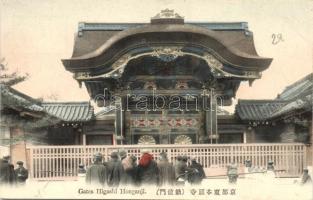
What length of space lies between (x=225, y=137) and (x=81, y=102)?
2.53 m

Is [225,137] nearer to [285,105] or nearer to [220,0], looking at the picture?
[285,105]

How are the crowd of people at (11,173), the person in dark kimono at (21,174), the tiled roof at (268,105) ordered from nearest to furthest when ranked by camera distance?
1. the crowd of people at (11,173)
2. the person in dark kimono at (21,174)
3. the tiled roof at (268,105)

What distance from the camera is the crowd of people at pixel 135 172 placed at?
8625mm

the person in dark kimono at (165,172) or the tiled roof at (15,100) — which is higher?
the tiled roof at (15,100)

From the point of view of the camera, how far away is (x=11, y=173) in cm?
895

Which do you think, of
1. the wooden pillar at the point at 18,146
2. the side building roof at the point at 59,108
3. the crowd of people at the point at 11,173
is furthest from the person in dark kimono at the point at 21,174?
the side building roof at the point at 59,108

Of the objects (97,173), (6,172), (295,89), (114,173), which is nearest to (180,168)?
(114,173)

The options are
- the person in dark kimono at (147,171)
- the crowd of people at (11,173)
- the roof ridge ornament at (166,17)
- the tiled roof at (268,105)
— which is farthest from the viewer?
the tiled roof at (268,105)

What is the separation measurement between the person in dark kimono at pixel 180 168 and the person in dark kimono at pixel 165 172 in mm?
73

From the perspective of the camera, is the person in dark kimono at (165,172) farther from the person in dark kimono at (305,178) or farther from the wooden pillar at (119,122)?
the person in dark kimono at (305,178)

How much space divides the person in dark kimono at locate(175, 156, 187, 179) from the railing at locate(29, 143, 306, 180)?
0.23 meters

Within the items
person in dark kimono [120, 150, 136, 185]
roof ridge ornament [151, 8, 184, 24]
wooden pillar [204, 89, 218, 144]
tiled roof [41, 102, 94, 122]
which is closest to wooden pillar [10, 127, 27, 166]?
tiled roof [41, 102, 94, 122]

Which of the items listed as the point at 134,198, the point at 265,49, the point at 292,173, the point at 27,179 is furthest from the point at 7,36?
the point at 292,173

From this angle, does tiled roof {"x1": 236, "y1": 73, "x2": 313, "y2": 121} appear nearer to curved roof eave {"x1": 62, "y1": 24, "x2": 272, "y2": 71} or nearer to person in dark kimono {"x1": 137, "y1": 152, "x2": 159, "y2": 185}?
curved roof eave {"x1": 62, "y1": 24, "x2": 272, "y2": 71}
